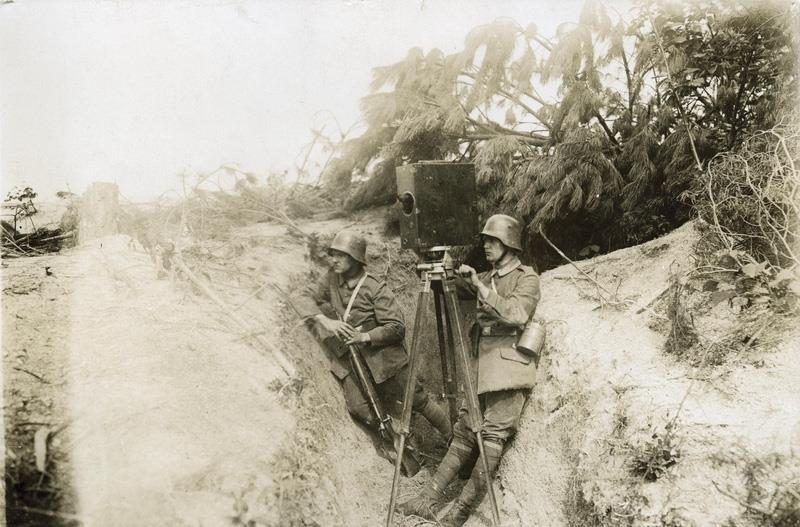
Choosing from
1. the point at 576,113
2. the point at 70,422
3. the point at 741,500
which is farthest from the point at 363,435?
the point at 576,113

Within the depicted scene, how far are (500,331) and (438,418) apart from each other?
3.71 ft

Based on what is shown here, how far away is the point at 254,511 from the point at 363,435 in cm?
169

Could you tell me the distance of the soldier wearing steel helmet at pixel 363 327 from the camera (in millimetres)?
4258

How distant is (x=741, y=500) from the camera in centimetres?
227

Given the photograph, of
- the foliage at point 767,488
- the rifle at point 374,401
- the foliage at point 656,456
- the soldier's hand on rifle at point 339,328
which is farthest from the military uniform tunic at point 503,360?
the foliage at point 767,488

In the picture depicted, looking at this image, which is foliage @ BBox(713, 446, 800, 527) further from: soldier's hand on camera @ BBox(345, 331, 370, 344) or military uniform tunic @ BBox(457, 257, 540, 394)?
soldier's hand on camera @ BBox(345, 331, 370, 344)

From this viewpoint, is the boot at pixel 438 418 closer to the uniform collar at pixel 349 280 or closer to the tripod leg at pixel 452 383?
the tripod leg at pixel 452 383

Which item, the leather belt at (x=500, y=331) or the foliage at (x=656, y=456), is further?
the leather belt at (x=500, y=331)

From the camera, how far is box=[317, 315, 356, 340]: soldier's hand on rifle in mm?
4051

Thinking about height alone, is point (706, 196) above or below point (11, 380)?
above

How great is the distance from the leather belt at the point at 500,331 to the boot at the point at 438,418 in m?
0.96

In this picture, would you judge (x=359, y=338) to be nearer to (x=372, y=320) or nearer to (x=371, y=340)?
(x=371, y=340)

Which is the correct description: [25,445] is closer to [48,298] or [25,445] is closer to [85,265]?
[48,298]

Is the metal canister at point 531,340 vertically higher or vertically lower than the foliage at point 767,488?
lower
